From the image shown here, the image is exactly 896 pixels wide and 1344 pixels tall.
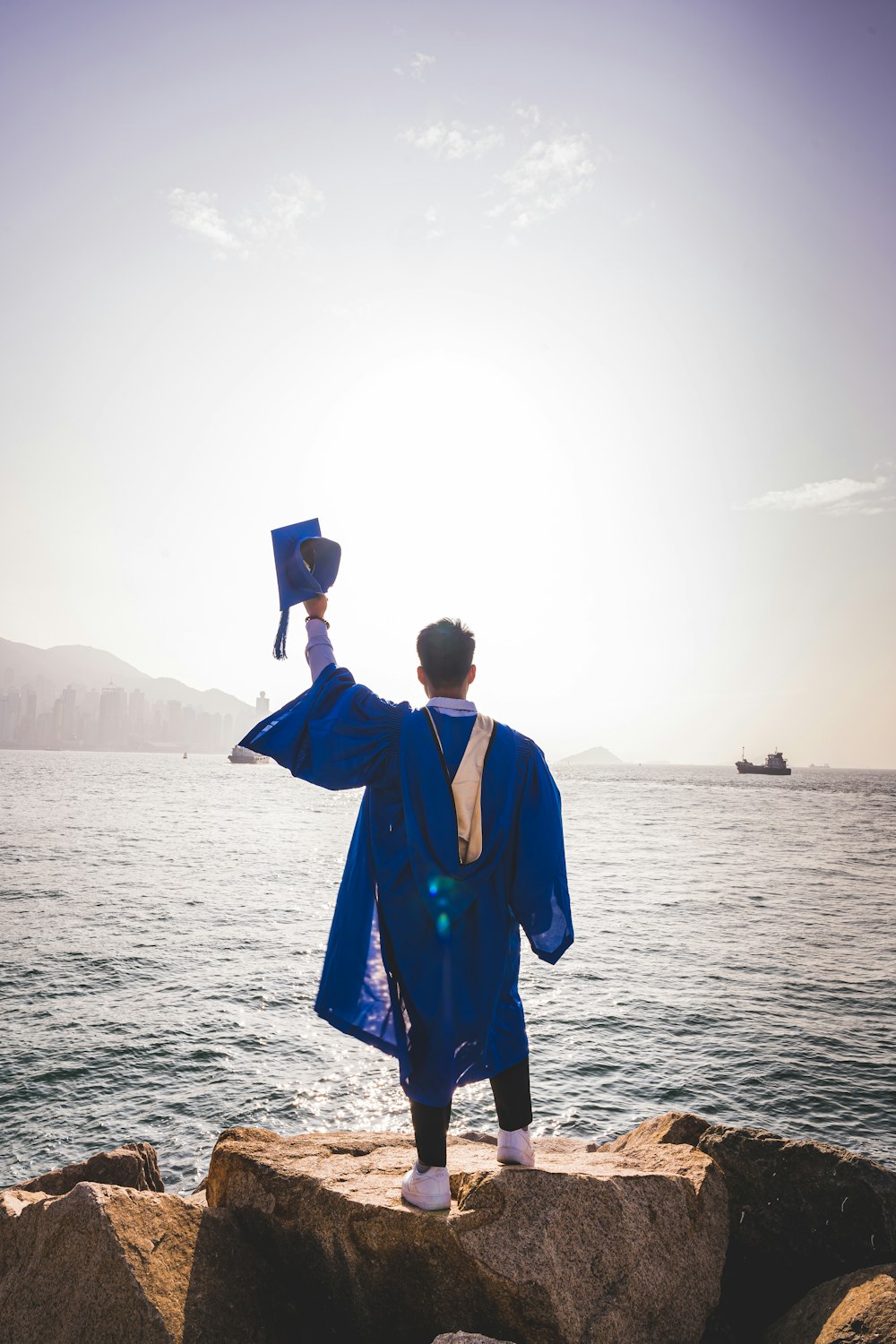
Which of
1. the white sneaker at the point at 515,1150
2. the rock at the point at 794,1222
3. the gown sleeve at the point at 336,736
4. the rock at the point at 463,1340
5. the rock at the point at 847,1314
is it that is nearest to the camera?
the rock at the point at 463,1340

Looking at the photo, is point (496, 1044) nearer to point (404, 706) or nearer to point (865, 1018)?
point (404, 706)

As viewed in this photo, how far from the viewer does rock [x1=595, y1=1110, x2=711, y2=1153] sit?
4.78 metres

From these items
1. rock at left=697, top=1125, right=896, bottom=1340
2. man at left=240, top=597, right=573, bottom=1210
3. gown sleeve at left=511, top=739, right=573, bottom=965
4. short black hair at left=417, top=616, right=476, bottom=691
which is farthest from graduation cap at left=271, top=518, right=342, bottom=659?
rock at left=697, top=1125, right=896, bottom=1340

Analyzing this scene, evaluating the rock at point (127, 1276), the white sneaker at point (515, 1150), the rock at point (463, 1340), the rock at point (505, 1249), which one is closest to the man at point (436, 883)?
the white sneaker at point (515, 1150)

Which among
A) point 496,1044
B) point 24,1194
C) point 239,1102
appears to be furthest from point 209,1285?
point 239,1102

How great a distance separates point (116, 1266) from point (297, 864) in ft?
90.4

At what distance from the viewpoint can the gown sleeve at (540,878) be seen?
11.4 ft

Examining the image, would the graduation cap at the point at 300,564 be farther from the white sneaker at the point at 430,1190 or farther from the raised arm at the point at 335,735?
the white sneaker at the point at 430,1190

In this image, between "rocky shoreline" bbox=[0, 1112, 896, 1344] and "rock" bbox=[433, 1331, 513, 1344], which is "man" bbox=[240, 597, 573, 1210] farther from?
"rock" bbox=[433, 1331, 513, 1344]

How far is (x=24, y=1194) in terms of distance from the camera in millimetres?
4059

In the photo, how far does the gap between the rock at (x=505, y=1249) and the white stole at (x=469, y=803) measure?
1.43 meters

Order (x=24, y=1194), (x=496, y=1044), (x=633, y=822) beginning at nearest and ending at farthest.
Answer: (x=496, y=1044), (x=24, y=1194), (x=633, y=822)

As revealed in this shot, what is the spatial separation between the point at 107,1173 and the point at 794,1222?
4.06m

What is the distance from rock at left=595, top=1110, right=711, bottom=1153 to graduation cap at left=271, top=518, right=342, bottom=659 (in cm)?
371
